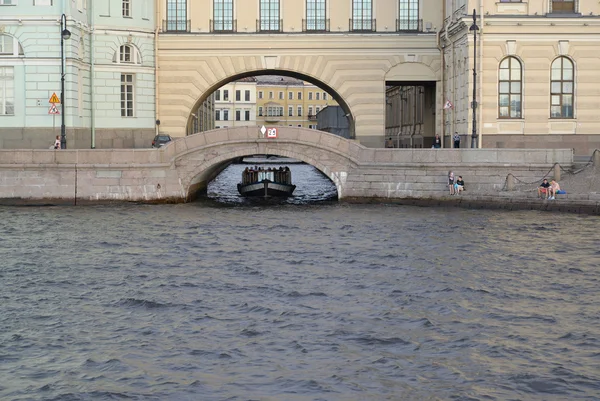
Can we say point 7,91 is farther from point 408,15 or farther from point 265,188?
point 408,15

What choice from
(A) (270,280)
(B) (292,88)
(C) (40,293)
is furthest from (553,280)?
(B) (292,88)

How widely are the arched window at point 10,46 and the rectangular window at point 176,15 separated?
8704 mm

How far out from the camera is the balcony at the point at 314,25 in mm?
53219

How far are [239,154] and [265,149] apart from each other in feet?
3.70

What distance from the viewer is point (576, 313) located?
21016mm

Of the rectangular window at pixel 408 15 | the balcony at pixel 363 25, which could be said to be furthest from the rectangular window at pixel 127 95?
the rectangular window at pixel 408 15

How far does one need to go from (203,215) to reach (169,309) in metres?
18.6

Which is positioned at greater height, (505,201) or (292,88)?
(292,88)

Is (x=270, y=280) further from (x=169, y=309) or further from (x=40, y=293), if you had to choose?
(x=40, y=293)

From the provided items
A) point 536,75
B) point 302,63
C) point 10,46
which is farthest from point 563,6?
point 10,46

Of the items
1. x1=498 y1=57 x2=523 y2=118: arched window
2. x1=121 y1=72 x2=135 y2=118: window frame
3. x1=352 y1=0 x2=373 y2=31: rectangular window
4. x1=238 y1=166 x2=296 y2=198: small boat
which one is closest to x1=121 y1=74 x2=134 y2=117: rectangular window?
x1=121 y1=72 x2=135 y2=118: window frame

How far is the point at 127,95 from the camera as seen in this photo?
52.0 metres

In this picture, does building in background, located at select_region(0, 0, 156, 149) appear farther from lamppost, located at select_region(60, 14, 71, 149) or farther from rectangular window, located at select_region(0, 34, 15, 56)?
lamppost, located at select_region(60, 14, 71, 149)

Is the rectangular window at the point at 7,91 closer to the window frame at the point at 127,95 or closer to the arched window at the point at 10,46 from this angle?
the arched window at the point at 10,46
